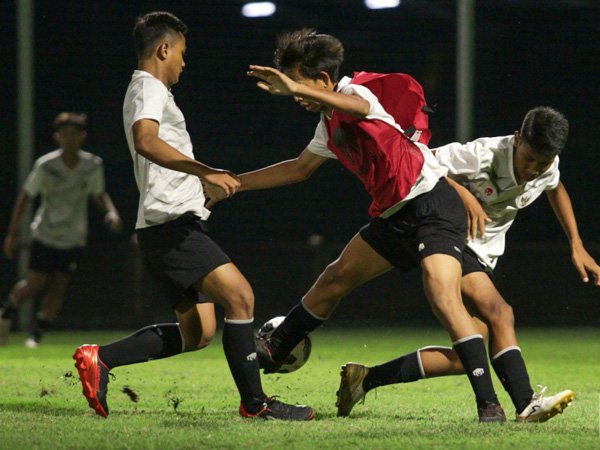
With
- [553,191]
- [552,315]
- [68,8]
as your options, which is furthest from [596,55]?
[553,191]

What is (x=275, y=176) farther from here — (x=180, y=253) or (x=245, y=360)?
(x=245, y=360)

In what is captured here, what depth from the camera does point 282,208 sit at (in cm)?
A: 1255

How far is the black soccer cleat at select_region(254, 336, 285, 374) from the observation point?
606 centimetres

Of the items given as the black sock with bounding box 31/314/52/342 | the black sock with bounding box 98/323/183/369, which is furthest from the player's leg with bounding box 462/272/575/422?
the black sock with bounding box 31/314/52/342

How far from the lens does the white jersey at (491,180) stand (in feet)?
19.0

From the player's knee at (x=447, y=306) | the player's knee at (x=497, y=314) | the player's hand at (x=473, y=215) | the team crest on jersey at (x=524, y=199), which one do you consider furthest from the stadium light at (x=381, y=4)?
the player's knee at (x=447, y=306)

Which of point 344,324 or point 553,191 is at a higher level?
point 553,191

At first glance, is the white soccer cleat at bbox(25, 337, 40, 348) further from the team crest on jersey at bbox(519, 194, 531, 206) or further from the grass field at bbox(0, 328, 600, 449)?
the team crest on jersey at bbox(519, 194, 531, 206)

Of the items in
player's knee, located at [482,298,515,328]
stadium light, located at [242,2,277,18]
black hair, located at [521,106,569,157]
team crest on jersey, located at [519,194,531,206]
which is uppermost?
stadium light, located at [242,2,277,18]

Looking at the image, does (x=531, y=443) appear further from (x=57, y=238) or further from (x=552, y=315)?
(x=552, y=315)

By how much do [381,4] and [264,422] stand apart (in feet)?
26.0

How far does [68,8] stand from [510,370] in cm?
787

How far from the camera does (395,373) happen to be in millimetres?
5906

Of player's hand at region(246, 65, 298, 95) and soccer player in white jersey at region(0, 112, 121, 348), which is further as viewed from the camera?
soccer player in white jersey at region(0, 112, 121, 348)
